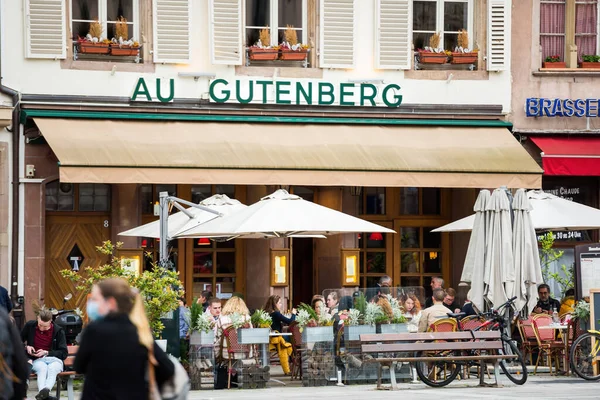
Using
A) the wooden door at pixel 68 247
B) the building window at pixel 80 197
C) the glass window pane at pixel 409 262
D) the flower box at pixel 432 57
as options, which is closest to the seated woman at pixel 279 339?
the wooden door at pixel 68 247

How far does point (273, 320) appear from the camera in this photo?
63.7 feet

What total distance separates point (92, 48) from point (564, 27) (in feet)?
27.3

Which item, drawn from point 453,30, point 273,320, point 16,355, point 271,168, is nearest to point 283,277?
point 271,168

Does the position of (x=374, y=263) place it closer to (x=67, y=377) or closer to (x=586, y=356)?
(x=586, y=356)

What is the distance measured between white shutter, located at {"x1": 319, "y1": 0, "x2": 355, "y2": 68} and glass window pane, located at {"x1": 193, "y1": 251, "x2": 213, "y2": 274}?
12.6ft

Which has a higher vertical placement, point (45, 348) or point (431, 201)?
point (431, 201)

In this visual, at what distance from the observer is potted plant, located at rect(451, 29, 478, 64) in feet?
80.8

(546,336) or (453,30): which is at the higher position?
(453,30)

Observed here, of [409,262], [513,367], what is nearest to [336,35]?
[409,262]

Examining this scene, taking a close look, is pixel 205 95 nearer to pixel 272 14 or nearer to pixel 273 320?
pixel 272 14

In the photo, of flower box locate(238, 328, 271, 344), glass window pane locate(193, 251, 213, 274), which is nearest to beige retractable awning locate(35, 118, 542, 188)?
glass window pane locate(193, 251, 213, 274)

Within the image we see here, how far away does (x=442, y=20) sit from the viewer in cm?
2472

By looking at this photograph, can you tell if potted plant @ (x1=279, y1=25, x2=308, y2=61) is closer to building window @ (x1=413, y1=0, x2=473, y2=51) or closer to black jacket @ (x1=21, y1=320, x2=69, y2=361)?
building window @ (x1=413, y1=0, x2=473, y2=51)

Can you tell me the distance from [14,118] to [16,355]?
46.2 ft
